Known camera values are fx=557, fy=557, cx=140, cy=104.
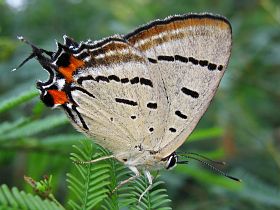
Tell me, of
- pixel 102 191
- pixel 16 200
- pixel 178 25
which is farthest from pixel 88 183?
pixel 178 25

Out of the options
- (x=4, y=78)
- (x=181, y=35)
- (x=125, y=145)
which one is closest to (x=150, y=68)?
(x=181, y=35)

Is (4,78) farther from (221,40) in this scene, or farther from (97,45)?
(221,40)

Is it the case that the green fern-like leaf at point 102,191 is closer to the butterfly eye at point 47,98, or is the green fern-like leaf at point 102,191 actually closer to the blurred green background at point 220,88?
the butterfly eye at point 47,98

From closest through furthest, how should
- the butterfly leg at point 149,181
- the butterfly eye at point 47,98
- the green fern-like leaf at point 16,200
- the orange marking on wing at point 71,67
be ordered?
1. the green fern-like leaf at point 16,200
2. the butterfly leg at point 149,181
3. the butterfly eye at point 47,98
4. the orange marking on wing at point 71,67

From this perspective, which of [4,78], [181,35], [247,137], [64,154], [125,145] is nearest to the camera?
[181,35]

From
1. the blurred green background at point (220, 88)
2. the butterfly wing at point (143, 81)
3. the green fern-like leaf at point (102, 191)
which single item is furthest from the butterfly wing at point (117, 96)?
the blurred green background at point (220, 88)

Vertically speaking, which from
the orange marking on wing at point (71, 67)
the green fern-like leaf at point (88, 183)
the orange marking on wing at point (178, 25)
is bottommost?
the green fern-like leaf at point (88, 183)

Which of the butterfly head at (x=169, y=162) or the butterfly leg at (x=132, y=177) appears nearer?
the butterfly leg at (x=132, y=177)
